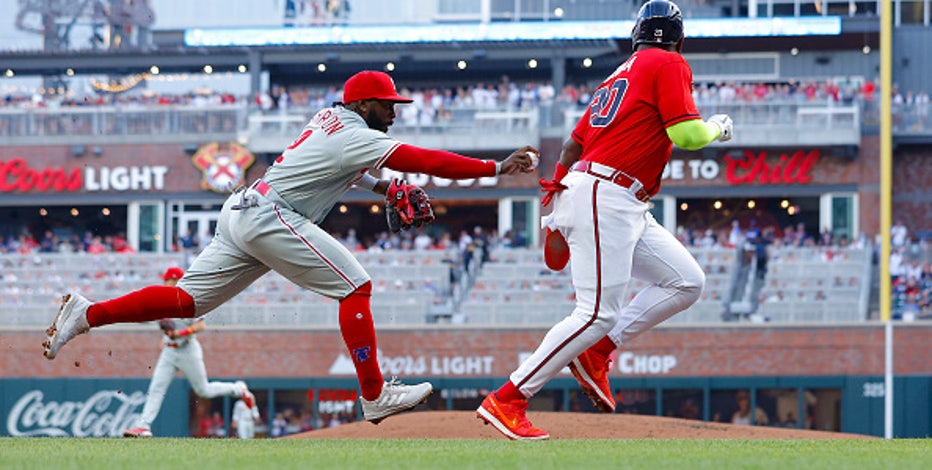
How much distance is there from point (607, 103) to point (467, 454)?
7.21ft

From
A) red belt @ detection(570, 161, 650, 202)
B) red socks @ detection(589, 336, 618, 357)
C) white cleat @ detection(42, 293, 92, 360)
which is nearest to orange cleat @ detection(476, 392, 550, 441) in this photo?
red socks @ detection(589, 336, 618, 357)

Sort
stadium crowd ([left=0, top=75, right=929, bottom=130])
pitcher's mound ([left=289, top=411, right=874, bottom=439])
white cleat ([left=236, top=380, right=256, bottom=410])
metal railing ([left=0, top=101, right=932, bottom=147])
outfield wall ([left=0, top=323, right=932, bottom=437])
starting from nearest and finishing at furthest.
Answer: pitcher's mound ([left=289, top=411, right=874, bottom=439]) < white cleat ([left=236, top=380, right=256, bottom=410]) < outfield wall ([left=0, top=323, right=932, bottom=437]) < metal railing ([left=0, top=101, right=932, bottom=147]) < stadium crowd ([left=0, top=75, right=929, bottom=130])

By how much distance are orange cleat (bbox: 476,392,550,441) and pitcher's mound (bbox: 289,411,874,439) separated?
3.31 metres

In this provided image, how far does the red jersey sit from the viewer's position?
7566mm

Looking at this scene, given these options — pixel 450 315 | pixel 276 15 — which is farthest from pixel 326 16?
pixel 450 315

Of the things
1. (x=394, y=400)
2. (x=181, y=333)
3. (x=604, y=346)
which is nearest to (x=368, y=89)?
(x=394, y=400)

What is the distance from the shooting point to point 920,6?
1620 inches

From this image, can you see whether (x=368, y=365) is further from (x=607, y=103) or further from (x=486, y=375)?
(x=486, y=375)

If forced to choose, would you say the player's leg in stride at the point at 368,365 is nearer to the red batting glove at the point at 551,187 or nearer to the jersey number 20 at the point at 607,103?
the red batting glove at the point at 551,187

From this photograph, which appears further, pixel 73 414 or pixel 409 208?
pixel 73 414

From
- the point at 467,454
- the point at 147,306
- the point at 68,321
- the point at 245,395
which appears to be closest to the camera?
the point at 467,454

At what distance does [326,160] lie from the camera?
7812 millimetres

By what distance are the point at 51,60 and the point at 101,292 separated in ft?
45.7

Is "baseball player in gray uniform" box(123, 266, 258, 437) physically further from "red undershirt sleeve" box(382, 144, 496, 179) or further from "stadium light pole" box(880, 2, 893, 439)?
"stadium light pole" box(880, 2, 893, 439)
